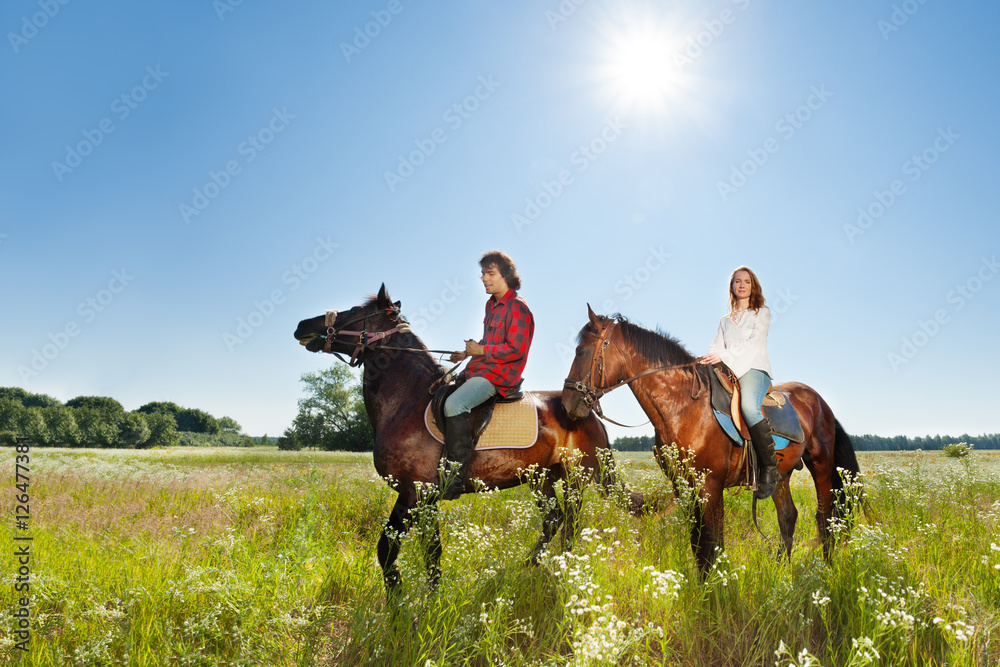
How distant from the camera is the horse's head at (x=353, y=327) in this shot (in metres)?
5.74

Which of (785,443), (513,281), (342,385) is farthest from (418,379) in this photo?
(342,385)

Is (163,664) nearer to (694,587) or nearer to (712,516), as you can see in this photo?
(694,587)

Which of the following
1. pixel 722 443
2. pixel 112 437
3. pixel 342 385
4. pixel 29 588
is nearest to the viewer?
pixel 29 588

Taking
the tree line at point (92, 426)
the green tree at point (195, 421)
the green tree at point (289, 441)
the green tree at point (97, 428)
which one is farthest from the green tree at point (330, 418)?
the green tree at point (195, 421)

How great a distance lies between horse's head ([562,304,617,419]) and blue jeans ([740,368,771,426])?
5.09ft

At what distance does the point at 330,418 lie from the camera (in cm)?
4962

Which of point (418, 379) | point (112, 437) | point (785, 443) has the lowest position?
point (112, 437)

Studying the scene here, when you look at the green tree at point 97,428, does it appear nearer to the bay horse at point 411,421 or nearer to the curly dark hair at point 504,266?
the bay horse at point 411,421

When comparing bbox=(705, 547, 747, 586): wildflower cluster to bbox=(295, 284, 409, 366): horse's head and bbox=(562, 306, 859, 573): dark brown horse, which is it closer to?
bbox=(562, 306, 859, 573): dark brown horse

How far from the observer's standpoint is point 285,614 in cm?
313

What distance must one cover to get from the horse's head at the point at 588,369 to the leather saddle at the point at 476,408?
0.63 m

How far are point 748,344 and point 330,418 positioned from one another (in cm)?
4899

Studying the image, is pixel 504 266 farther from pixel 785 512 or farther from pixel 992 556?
pixel 785 512

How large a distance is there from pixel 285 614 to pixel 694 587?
8.94ft
